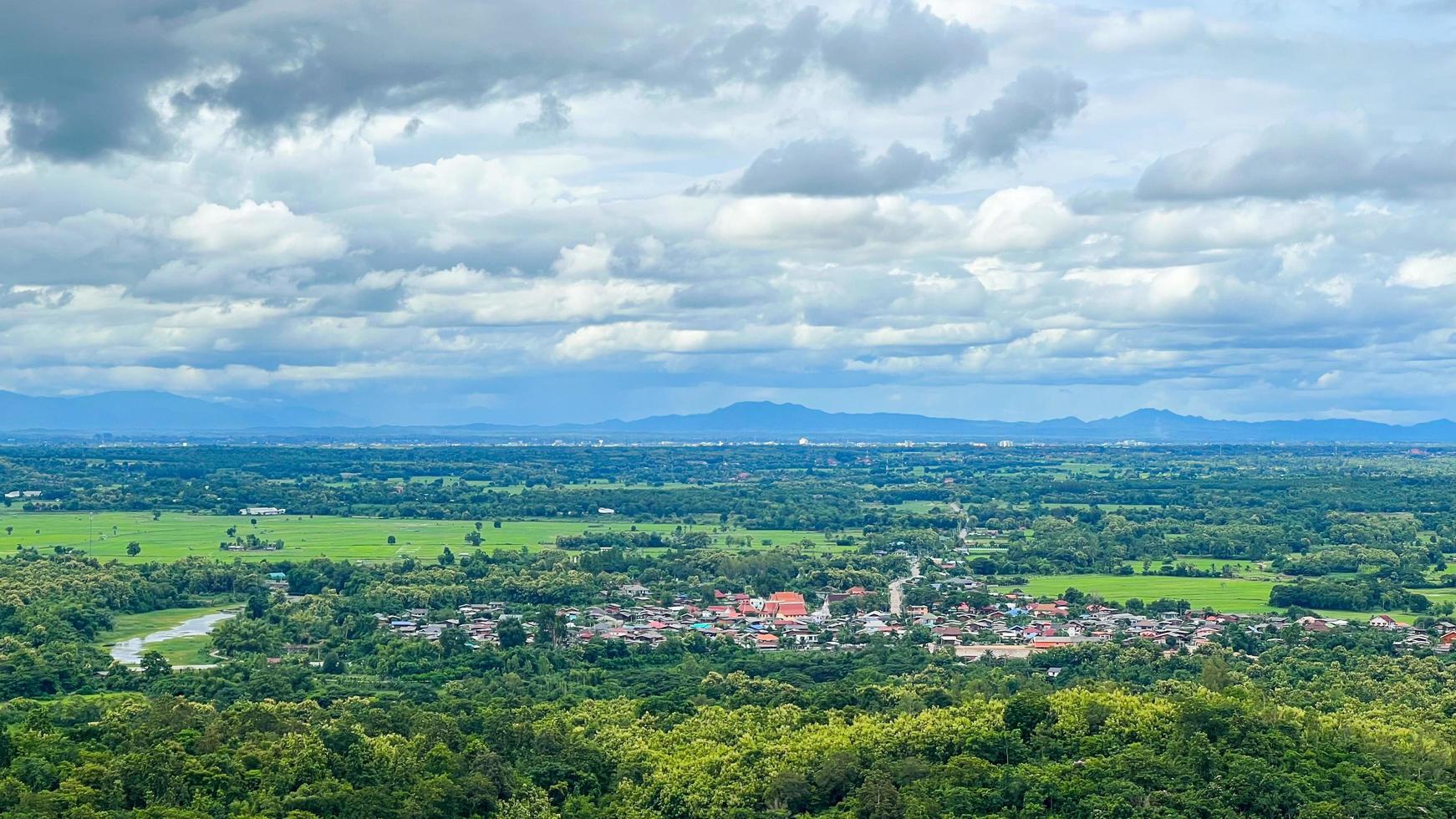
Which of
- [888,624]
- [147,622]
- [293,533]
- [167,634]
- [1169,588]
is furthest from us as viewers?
[293,533]

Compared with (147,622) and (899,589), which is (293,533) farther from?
(899,589)

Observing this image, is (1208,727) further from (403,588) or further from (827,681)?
(403,588)

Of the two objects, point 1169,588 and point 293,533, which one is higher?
point 293,533

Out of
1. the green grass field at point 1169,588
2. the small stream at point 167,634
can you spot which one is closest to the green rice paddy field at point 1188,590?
the green grass field at point 1169,588

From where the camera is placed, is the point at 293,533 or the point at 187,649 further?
the point at 293,533

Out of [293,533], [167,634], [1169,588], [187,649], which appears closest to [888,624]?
[1169,588]

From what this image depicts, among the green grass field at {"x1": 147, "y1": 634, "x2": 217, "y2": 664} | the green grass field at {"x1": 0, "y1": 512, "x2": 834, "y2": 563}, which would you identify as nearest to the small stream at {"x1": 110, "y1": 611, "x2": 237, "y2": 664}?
the green grass field at {"x1": 147, "y1": 634, "x2": 217, "y2": 664}

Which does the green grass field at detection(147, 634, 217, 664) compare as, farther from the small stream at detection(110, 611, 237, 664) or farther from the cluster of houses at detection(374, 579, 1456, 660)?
the cluster of houses at detection(374, 579, 1456, 660)
